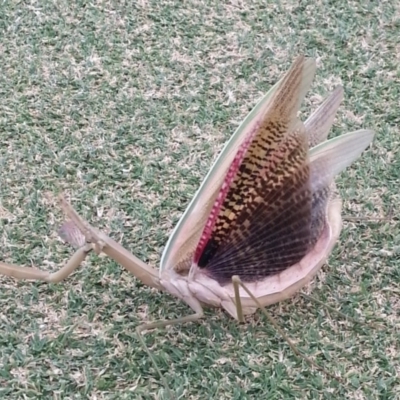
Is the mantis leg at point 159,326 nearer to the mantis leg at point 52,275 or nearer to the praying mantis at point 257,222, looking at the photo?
the praying mantis at point 257,222

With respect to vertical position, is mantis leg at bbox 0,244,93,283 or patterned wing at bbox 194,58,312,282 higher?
patterned wing at bbox 194,58,312,282

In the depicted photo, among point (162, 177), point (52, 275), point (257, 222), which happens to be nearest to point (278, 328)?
point (257, 222)

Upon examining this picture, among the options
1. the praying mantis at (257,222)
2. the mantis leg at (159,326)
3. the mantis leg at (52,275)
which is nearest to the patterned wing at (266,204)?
the praying mantis at (257,222)

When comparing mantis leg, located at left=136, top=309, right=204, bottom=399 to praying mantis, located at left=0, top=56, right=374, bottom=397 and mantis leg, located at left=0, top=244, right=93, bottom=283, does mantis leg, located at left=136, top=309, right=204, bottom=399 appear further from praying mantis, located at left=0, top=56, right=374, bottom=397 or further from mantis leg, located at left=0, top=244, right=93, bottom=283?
mantis leg, located at left=0, top=244, right=93, bottom=283

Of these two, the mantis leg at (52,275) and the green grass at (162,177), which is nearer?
the mantis leg at (52,275)

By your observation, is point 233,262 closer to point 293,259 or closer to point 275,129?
point 293,259

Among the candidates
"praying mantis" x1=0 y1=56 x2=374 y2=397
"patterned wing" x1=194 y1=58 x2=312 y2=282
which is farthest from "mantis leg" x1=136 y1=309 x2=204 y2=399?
"patterned wing" x1=194 y1=58 x2=312 y2=282
